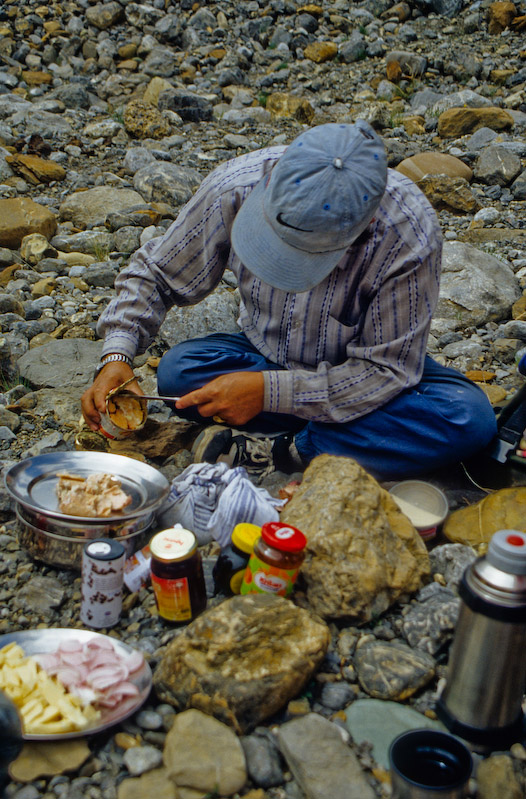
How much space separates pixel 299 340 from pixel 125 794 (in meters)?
1.70

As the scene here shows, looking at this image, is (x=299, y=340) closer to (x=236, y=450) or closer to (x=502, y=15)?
(x=236, y=450)

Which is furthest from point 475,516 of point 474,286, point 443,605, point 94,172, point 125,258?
point 94,172

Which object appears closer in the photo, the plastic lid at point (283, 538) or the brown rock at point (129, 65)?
the plastic lid at point (283, 538)

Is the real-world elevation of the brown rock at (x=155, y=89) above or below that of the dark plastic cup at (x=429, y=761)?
below

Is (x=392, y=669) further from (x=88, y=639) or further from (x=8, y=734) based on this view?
(x=8, y=734)

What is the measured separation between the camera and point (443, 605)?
7.22 feet

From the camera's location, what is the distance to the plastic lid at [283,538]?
2.01 meters

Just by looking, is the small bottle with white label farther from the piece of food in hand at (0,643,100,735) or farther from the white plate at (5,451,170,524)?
the piece of food in hand at (0,643,100,735)

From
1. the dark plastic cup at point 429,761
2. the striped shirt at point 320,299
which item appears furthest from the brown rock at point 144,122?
the dark plastic cup at point 429,761

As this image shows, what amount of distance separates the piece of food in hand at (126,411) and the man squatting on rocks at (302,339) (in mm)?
63

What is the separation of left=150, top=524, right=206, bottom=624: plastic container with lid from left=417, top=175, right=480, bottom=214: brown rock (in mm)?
4516

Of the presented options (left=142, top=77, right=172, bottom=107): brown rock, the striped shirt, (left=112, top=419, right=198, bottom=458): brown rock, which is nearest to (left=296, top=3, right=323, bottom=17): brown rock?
(left=142, top=77, right=172, bottom=107): brown rock

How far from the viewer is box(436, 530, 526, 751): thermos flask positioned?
5.47 ft

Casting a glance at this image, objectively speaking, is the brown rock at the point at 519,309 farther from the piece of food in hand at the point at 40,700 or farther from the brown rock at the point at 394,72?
the brown rock at the point at 394,72
